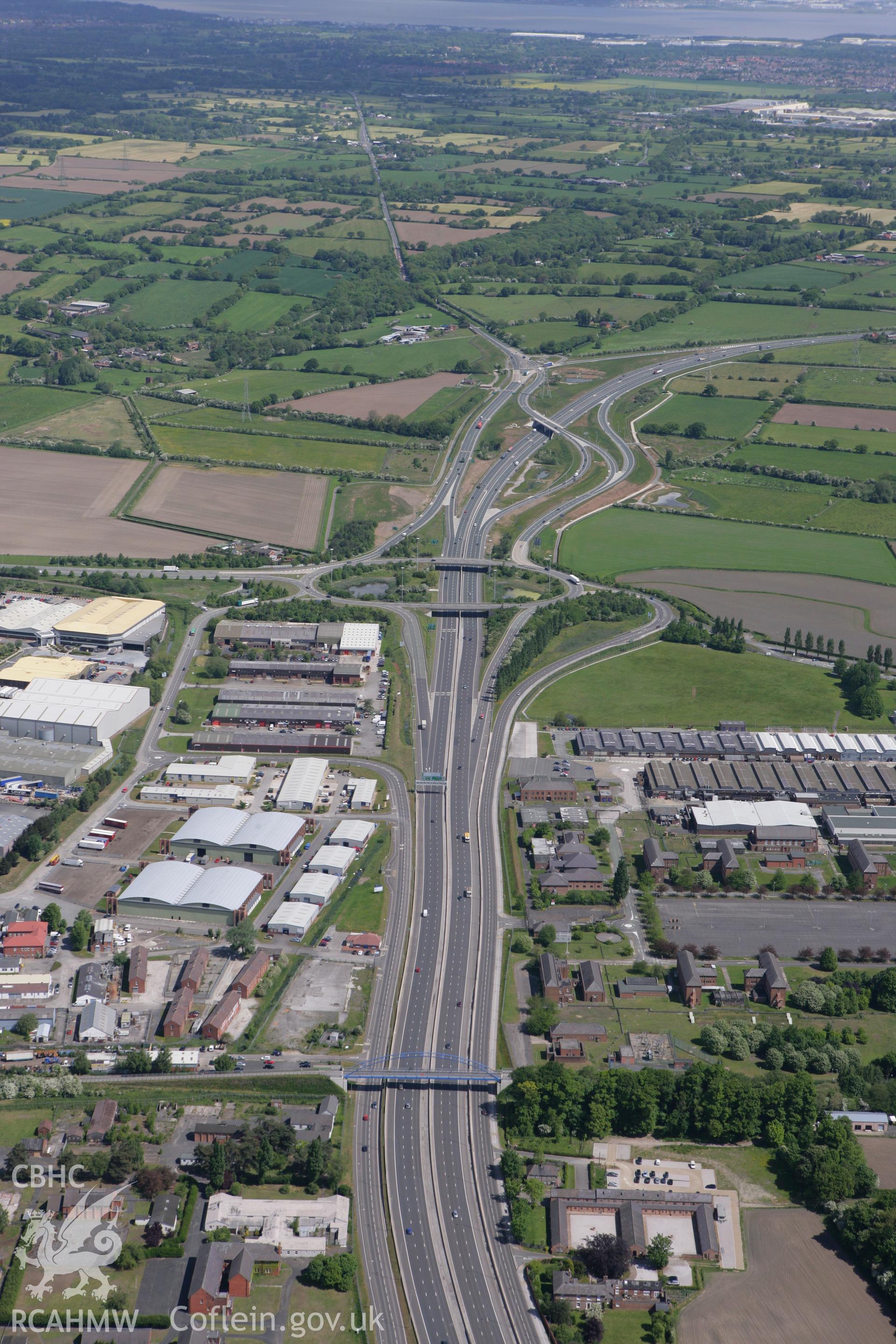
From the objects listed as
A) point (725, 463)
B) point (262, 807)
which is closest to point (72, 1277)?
point (262, 807)

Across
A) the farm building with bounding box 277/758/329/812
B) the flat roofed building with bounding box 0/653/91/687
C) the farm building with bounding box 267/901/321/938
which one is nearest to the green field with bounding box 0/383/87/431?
the flat roofed building with bounding box 0/653/91/687

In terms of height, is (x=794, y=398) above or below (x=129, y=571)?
above

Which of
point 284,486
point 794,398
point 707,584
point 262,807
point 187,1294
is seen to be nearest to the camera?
point 187,1294

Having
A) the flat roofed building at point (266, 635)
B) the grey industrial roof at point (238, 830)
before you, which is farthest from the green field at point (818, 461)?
the grey industrial roof at point (238, 830)

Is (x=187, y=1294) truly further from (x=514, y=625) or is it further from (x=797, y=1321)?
(x=514, y=625)

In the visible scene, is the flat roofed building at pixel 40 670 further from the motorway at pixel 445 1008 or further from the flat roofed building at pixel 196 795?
the flat roofed building at pixel 196 795

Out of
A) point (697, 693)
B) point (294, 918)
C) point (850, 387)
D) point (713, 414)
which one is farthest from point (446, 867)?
point (850, 387)

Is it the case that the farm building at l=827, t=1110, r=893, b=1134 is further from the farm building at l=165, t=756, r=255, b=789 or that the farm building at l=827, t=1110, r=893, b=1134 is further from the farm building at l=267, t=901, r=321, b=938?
the farm building at l=165, t=756, r=255, b=789
